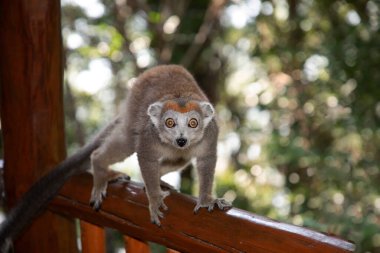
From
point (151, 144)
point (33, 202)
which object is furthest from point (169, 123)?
point (33, 202)

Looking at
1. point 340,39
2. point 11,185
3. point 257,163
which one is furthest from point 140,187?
point 257,163

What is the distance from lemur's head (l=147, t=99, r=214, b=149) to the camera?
251 centimetres

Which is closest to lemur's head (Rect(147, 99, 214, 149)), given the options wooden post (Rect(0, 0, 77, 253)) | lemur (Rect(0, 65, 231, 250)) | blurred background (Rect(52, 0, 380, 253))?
lemur (Rect(0, 65, 231, 250))

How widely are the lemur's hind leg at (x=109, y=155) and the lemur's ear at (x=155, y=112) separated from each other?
0.25 m

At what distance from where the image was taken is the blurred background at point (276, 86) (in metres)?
4.04

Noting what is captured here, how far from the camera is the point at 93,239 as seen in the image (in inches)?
89.2

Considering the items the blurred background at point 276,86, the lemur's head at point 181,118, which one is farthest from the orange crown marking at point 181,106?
the blurred background at point 276,86

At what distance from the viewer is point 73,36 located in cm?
526

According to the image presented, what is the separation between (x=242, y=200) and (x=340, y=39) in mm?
1760

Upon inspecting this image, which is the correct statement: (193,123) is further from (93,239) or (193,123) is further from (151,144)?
(93,239)

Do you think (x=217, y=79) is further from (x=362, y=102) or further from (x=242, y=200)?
(x=362, y=102)

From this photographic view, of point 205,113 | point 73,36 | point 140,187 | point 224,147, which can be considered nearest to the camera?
point 140,187

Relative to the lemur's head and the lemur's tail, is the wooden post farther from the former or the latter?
the lemur's head

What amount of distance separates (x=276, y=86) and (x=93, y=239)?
3.59 m
